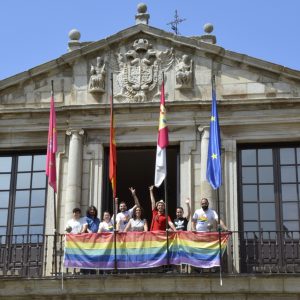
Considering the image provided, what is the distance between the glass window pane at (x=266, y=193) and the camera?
51.3ft

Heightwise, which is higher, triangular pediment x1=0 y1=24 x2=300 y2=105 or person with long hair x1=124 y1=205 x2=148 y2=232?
triangular pediment x1=0 y1=24 x2=300 y2=105

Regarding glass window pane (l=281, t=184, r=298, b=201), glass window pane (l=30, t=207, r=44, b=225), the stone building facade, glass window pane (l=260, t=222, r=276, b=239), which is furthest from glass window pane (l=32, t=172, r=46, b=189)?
glass window pane (l=281, t=184, r=298, b=201)

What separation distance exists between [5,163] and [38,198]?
3.57 feet

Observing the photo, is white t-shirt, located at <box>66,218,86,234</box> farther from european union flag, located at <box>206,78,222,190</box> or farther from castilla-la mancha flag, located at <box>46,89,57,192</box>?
european union flag, located at <box>206,78,222,190</box>

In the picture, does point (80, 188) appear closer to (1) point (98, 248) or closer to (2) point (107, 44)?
(1) point (98, 248)

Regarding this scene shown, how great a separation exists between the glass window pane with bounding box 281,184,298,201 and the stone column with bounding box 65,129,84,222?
3.93 metres

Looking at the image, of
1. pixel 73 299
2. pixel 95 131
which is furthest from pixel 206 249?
pixel 95 131

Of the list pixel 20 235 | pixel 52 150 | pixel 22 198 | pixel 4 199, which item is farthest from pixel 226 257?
pixel 4 199

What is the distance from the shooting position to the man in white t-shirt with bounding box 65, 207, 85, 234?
48.6ft

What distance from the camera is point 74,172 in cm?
1580

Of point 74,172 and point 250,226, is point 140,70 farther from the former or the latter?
point 250,226

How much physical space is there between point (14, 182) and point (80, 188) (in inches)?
58.4

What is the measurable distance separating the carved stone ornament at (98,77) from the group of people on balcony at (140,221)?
2.71 meters

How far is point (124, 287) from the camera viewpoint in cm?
1389
